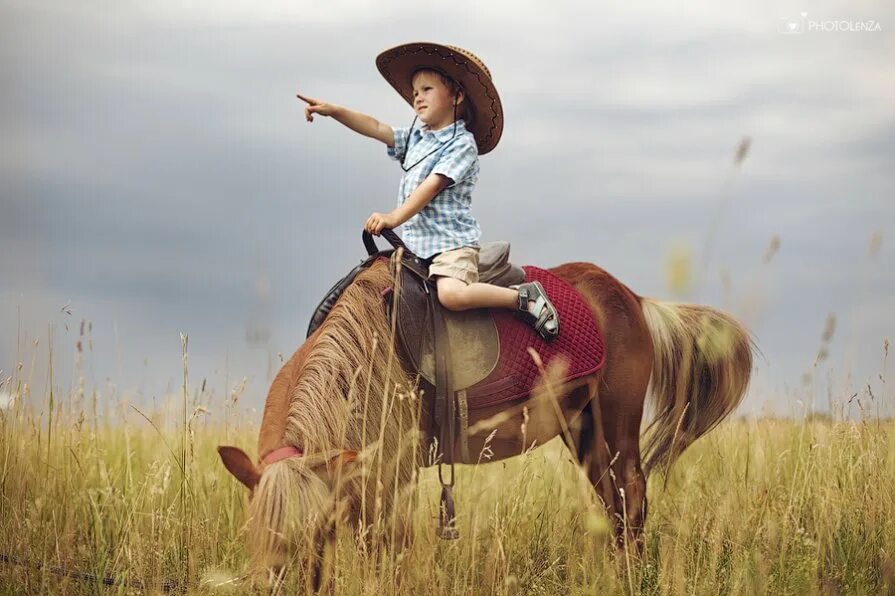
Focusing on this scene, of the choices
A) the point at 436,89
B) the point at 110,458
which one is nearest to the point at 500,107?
the point at 436,89

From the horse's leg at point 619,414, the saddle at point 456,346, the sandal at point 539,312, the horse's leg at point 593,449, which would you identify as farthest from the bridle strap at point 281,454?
the horse's leg at point 619,414

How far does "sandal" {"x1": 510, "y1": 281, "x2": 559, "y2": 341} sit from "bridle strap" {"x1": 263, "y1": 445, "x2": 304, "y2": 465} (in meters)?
1.52

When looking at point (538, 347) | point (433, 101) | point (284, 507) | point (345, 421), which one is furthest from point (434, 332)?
point (284, 507)

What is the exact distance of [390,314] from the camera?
396cm

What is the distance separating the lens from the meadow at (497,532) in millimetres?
3695

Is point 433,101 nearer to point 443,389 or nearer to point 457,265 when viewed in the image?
point 457,265

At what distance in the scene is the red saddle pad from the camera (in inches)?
164

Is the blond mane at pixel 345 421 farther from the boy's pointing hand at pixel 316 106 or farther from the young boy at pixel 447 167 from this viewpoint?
the boy's pointing hand at pixel 316 106

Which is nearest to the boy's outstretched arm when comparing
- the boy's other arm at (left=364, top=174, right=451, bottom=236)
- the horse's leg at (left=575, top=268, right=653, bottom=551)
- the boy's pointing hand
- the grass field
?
the boy's pointing hand

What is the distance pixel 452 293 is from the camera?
4.05m

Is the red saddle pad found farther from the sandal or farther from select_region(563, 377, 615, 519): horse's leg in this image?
select_region(563, 377, 615, 519): horse's leg

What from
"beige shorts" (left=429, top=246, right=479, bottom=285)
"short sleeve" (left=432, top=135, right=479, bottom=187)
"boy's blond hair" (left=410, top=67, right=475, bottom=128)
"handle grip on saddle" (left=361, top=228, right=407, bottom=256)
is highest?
"boy's blond hair" (left=410, top=67, right=475, bottom=128)

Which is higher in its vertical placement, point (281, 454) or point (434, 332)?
point (434, 332)

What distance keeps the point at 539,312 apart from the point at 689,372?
1.42 metres
